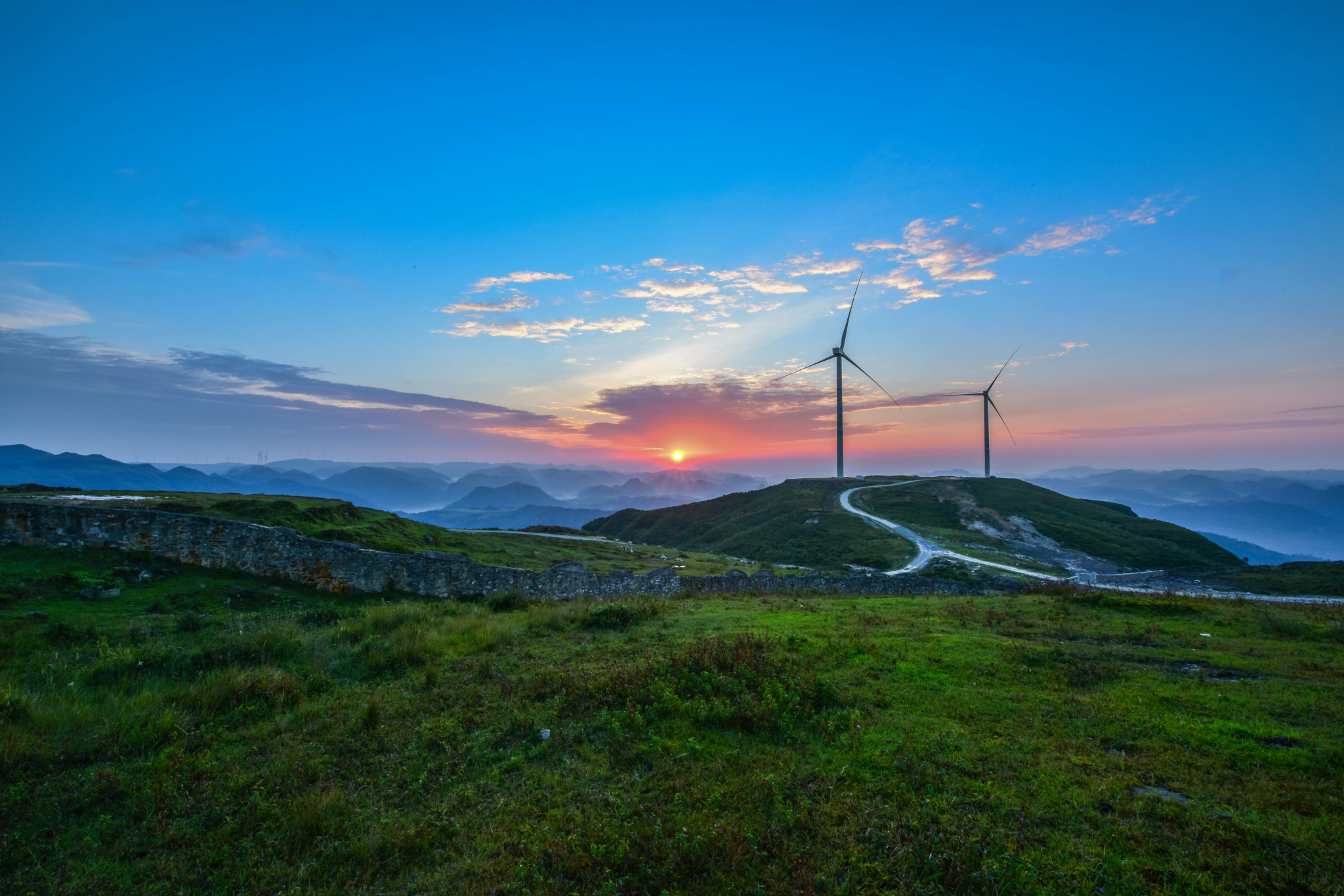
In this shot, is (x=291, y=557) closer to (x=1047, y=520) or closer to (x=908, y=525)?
(x=908, y=525)

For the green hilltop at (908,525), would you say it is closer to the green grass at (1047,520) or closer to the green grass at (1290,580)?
the green grass at (1047,520)

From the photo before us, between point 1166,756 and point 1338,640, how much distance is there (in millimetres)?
12304

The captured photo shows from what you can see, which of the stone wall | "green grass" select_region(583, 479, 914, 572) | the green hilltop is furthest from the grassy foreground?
the green hilltop

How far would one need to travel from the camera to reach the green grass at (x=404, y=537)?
94.7ft

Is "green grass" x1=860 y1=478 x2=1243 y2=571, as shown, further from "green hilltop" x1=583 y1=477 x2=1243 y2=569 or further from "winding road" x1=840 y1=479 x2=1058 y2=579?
"winding road" x1=840 y1=479 x2=1058 y2=579

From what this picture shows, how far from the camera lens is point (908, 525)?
71.2 meters

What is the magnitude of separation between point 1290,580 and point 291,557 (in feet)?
236

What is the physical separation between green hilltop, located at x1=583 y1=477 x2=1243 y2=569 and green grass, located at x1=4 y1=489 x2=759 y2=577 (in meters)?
20.0

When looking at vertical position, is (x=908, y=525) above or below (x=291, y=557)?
below

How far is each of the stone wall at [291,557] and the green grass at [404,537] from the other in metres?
3.79

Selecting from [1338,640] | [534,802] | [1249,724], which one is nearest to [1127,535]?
[1338,640]

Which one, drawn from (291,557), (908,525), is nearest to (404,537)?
(291,557)

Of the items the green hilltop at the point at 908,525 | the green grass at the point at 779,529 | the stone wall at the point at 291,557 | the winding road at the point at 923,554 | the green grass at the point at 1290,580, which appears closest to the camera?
the stone wall at the point at 291,557

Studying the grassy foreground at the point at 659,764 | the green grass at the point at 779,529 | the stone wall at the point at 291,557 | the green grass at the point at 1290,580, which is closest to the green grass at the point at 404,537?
the stone wall at the point at 291,557
